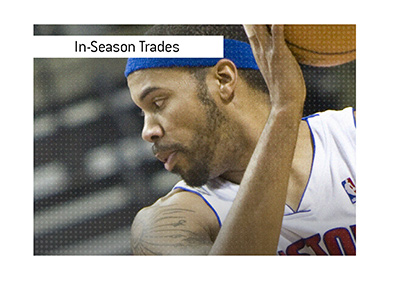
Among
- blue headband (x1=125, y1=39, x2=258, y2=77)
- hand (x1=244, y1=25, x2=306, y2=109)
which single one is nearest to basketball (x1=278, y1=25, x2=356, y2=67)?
hand (x1=244, y1=25, x2=306, y2=109)

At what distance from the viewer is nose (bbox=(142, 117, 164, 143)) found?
1.75 meters

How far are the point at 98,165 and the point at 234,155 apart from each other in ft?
1.87

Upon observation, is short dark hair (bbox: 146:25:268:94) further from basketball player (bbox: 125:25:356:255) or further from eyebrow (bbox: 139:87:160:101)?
eyebrow (bbox: 139:87:160:101)

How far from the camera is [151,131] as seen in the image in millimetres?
1752

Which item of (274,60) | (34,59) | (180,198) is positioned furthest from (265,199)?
(34,59)

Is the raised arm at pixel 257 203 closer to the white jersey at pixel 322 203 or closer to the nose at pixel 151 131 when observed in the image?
the white jersey at pixel 322 203

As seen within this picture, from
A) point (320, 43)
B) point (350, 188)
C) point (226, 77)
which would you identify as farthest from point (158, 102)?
point (350, 188)

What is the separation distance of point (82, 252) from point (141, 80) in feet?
2.50

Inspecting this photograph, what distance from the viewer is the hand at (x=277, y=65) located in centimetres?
171

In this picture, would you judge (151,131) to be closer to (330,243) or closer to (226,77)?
(226,77)

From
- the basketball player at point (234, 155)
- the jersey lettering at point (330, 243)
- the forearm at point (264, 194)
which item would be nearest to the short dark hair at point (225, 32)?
the basketball player at point (234, 155)

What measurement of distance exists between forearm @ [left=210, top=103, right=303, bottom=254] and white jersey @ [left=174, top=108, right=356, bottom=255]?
5 centimetres

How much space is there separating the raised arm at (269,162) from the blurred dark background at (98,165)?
4.1 inches
